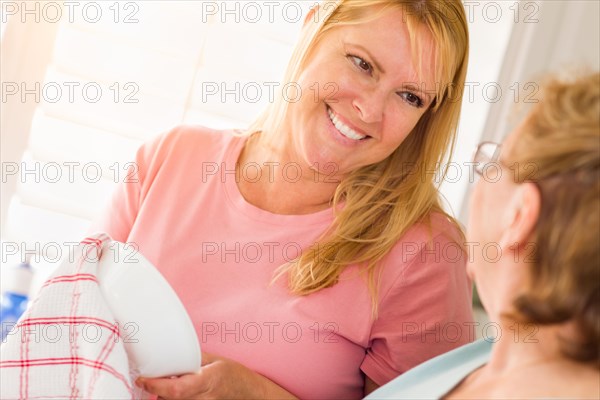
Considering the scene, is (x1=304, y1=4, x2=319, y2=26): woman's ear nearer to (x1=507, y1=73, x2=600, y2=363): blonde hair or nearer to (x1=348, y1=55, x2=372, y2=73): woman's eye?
(x1=348, y1=55, x2=372, y2=73): woman's eye

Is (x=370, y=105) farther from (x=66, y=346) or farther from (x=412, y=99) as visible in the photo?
(x=66, y=346)

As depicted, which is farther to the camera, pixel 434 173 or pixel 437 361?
pixel 434 173

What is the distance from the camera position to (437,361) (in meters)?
1.10

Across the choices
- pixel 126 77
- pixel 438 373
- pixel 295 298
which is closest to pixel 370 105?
pixel 295 298

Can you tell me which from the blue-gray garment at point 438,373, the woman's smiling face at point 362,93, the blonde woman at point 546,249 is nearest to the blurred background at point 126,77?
the woman's smiling face at point 362,93

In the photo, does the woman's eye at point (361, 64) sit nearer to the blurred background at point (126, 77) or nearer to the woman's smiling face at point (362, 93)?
the woman's smiling face at point (362, 93)

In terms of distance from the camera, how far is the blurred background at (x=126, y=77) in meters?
1.55

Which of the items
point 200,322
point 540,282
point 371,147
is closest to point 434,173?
point 371,147

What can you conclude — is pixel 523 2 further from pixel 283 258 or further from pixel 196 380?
pixel 196 380

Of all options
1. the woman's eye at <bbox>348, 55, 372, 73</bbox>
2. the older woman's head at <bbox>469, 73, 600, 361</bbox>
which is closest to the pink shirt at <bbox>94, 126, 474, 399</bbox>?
the woman's eye at <bbox>348, 55, 372, 73</bbox>

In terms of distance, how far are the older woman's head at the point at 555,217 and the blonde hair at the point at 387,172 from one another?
42 cm

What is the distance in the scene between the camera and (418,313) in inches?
50.1

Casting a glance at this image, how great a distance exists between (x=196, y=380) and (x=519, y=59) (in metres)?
0.87

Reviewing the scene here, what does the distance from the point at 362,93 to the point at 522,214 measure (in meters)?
0.51
